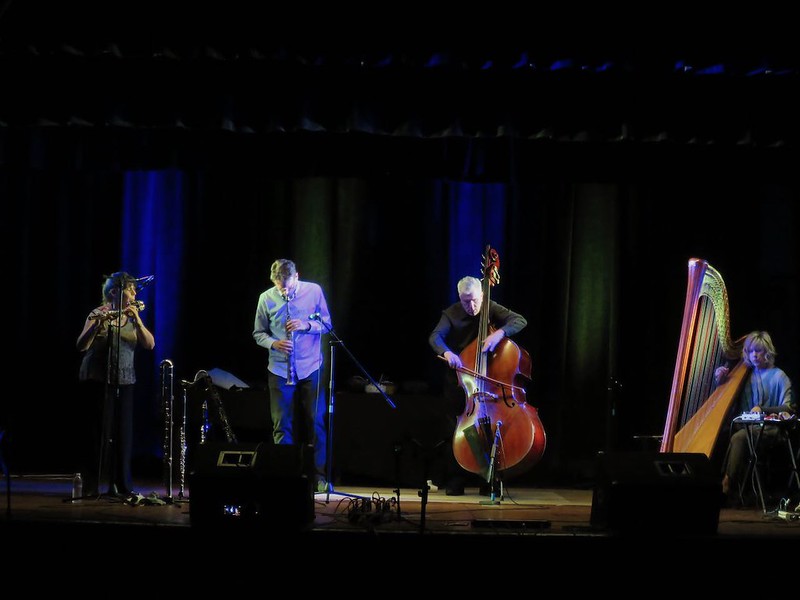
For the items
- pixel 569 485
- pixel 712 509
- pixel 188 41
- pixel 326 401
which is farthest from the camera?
pixel 569 485

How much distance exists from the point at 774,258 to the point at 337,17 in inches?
195

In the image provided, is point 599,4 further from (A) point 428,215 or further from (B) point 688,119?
(A) point 428,215

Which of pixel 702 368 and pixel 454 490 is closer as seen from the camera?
pixel 702 368

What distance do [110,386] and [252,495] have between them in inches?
79.6

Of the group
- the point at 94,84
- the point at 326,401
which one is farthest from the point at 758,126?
the point at 94,84

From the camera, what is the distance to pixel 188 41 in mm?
7480

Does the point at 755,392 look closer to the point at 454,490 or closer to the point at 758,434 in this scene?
the point at 758,434

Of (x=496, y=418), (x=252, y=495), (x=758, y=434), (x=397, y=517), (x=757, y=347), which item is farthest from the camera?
(x=757, y=347)

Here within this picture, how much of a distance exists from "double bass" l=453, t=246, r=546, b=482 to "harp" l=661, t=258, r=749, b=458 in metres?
1.01

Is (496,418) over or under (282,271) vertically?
under

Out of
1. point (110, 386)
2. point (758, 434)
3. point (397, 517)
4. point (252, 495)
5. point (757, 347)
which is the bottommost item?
point (397, 517)

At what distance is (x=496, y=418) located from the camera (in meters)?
7.48

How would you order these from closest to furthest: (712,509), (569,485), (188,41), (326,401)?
(712,509) < (188,41) < (326,401) < (569,485)

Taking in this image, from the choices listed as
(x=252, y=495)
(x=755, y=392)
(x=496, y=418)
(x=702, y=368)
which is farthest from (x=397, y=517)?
(x=755, y=392)
